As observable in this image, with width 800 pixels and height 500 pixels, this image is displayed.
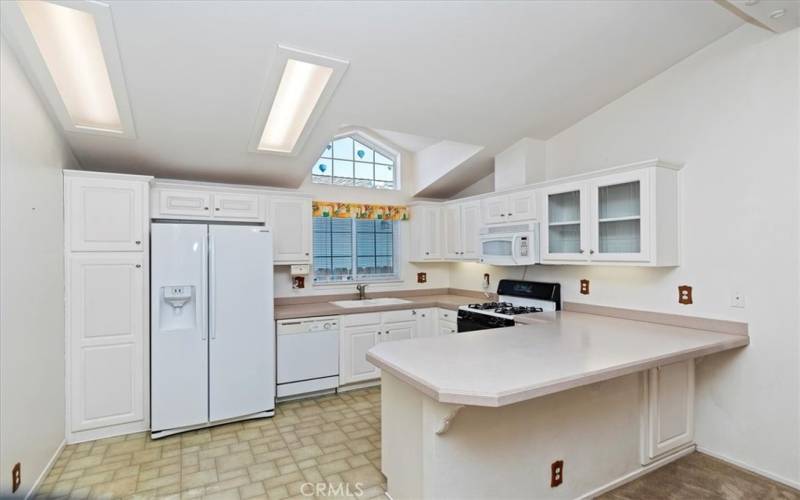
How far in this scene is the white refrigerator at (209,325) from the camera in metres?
3.12

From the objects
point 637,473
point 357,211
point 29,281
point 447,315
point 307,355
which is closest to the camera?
point 29,281

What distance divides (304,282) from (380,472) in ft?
7.57

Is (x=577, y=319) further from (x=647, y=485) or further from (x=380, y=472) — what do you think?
(x=380, y=472)

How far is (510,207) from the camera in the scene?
384 cm

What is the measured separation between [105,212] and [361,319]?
231cm

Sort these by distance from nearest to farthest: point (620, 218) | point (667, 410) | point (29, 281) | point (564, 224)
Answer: point (29, 281) < point (667, 410) < point (620, 218) < point (564, 224)


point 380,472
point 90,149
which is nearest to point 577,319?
point 380,472

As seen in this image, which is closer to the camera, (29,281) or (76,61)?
(29,281)

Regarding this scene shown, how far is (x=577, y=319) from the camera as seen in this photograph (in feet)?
10.4

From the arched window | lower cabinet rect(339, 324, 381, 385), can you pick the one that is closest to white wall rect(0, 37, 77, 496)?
lower cabinet rect(339, 324, 381, 385)

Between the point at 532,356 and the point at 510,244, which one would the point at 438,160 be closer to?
the point at 510,244

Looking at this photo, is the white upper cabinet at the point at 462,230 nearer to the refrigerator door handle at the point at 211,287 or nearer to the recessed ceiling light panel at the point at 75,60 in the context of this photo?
the refrigerator door handle at the point at 211,287

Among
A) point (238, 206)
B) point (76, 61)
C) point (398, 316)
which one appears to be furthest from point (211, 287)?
point (398, 316)

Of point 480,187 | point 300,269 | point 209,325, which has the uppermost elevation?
point 480,187
